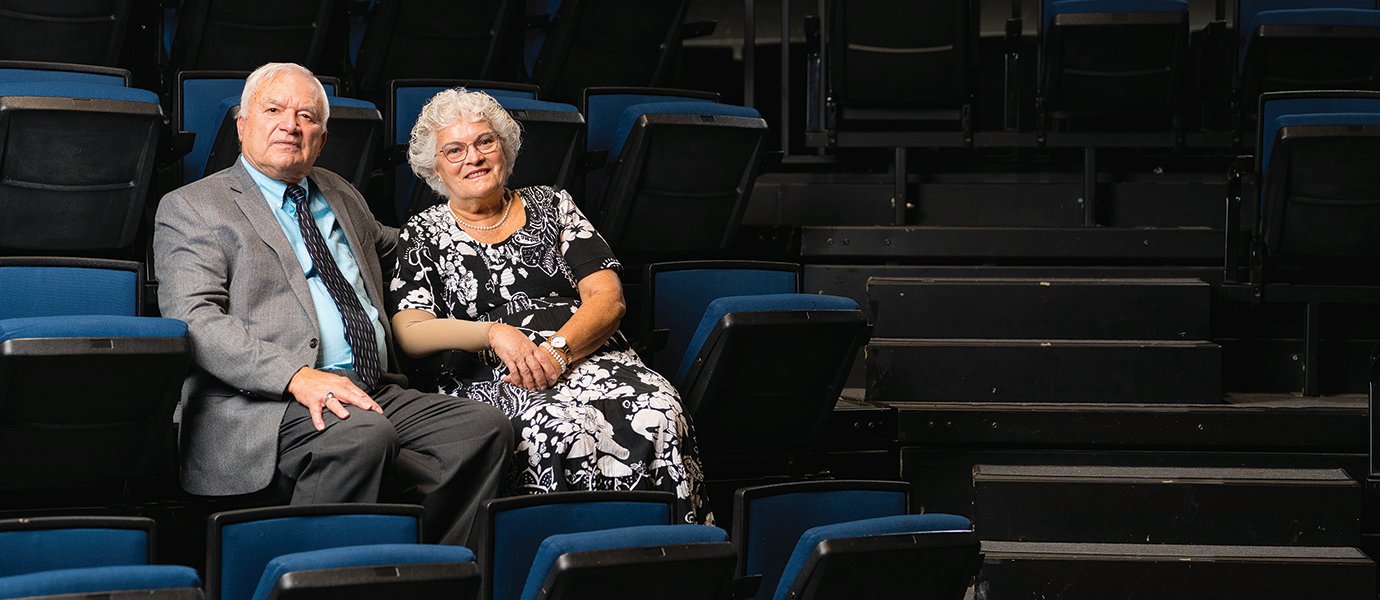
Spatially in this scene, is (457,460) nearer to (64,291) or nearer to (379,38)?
(64,291)

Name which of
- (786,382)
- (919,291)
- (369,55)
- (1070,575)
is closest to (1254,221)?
(919,291)

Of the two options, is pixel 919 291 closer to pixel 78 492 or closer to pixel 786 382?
pixel 786 382

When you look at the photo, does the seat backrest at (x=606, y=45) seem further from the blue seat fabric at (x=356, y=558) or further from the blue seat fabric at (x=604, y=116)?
the blue seat fabric at (x=356, y=558)

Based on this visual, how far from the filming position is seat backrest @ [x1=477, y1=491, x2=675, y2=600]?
1.15 metres

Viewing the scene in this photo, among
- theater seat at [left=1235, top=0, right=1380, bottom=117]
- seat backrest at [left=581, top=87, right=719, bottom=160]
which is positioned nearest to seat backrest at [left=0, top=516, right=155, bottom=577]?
seat backrest at [left=581, top=87, right=719, bottom=160]

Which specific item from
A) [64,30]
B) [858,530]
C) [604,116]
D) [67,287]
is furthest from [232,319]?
[64,30]

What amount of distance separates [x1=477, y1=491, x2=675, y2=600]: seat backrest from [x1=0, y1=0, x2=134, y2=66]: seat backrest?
1274mm

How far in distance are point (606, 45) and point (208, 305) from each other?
1.20m

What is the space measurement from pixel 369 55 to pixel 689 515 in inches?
46.4

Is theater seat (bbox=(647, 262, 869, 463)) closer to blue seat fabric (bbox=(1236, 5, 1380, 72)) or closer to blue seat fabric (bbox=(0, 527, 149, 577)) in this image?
blue seat fabric (bbox=(0, 527, 149, 577))

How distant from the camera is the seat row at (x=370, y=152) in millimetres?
1568

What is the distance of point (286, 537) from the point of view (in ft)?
3.61

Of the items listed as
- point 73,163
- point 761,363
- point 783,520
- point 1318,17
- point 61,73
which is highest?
point 1318,17

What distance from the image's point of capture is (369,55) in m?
2.33
